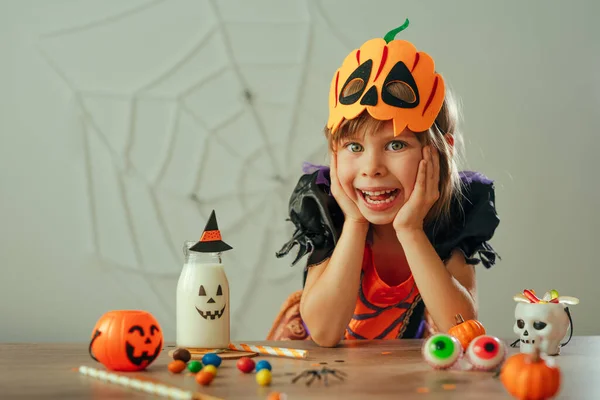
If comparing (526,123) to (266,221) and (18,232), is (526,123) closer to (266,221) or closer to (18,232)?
(266,221)

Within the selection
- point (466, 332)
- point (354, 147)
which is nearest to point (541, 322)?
point (466, 332)

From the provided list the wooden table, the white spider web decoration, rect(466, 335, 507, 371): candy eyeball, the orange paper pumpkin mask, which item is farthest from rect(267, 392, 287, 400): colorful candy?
the white spider web decoration

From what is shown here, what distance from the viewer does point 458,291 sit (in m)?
1.17

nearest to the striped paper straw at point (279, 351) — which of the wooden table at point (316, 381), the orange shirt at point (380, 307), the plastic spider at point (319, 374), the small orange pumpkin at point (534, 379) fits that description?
the wooden table at point (316, 381)

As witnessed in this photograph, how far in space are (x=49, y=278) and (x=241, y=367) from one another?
1862 millimetres

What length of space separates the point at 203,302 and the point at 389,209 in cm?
42

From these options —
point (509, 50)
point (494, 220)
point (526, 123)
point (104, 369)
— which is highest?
point (509, 50)

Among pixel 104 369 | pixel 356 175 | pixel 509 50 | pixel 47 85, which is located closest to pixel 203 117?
pixel 47 85

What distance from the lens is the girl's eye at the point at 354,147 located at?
121cm

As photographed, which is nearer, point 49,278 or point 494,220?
point 494,220

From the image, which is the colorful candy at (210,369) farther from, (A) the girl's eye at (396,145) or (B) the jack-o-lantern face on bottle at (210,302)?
(A) the girl's eye at (396,145)

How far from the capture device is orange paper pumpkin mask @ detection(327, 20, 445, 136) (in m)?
1.14

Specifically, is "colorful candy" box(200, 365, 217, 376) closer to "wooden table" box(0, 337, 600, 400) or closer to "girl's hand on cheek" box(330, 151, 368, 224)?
"wooden table" box(0, 337, 600, 400)

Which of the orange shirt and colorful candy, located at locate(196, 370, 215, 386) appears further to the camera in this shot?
the orange shirt
